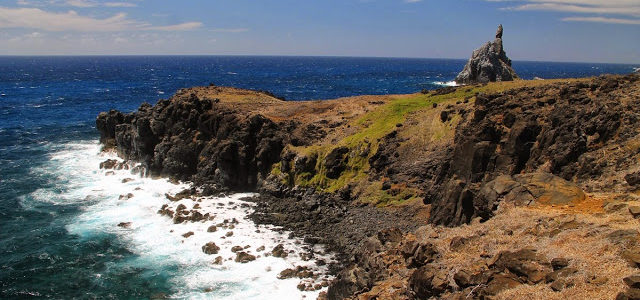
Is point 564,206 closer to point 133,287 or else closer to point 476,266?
point 476,266

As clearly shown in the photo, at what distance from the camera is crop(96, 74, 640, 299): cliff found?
1952cm

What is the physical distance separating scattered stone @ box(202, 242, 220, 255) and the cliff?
750cm

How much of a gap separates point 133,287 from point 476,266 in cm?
2503

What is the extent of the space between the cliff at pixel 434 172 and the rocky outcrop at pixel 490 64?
59.0m

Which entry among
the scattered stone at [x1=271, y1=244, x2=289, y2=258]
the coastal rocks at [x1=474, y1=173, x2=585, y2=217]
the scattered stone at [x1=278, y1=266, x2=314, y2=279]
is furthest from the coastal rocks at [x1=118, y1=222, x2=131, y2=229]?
the coastal rocks at [x1=474, y1=173, x2=585, y2=217]

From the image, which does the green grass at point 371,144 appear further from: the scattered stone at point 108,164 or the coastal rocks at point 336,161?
the scattered stone at point 108,164

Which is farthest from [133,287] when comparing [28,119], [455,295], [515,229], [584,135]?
[28,119]

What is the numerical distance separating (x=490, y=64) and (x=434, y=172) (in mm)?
80906

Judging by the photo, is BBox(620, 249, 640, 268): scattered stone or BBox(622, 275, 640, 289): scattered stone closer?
BBox(622, 275, 640, 289): scattered stone

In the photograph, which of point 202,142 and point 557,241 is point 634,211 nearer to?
point 557,241

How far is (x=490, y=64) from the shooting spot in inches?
4434

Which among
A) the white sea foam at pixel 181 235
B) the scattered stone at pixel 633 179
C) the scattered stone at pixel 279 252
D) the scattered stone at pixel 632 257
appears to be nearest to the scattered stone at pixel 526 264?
the scattered stone at pixel 632 257

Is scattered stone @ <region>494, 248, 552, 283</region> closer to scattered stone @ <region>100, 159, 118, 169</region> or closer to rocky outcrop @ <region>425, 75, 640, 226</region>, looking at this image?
rocky outcrop @ <region>425, 75, 640, 226</region>

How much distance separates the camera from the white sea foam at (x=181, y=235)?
32.9 meters
